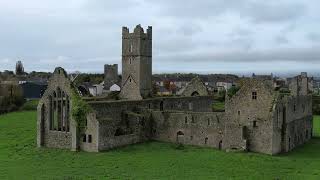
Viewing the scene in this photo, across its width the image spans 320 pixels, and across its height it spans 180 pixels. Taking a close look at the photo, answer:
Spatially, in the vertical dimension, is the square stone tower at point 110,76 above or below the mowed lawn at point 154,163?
above

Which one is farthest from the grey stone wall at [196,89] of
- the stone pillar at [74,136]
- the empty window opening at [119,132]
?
the stone pillar at [74,136]

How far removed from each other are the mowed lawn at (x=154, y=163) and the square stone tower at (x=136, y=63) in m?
12.4

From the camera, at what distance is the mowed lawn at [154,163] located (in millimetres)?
36281

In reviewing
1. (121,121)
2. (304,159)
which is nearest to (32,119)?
(121,121)

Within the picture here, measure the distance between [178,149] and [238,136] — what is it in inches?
231

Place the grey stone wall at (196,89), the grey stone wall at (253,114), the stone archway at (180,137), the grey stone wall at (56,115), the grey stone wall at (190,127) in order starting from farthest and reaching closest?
the grey stone wall at (196,89)
the stone archway at (180,137)
the grey stone wall at (56,115)
the grey stone wall at (190,127)
the grey stone wall at (253,114)

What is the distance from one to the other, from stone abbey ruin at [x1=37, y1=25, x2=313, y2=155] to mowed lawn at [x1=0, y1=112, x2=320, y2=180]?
1.49 metres

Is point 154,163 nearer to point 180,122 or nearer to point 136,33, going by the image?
point 180,122

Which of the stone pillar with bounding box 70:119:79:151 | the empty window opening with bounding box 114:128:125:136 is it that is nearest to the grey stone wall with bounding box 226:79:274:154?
the empty window opening with bounding box 114:128:125:136

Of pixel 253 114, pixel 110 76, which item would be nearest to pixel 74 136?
pixel 253 114

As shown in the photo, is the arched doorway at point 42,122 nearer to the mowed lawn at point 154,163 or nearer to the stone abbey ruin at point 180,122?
the stone abbey ruin at point 180,122

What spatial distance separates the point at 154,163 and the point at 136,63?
23.9 m

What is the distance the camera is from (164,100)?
198ft

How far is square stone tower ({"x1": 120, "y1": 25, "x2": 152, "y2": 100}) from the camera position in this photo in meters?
62.0
